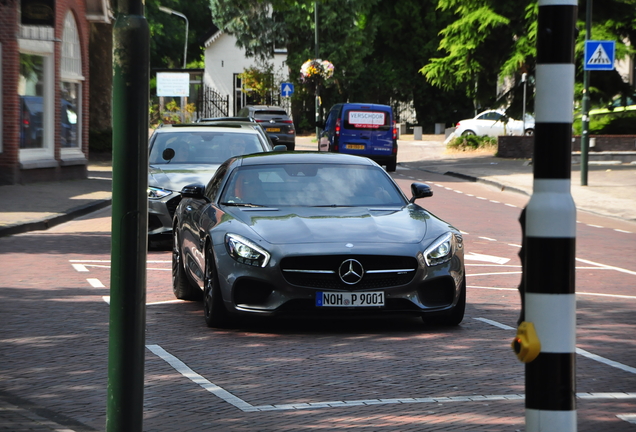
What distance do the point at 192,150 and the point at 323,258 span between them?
23.4 ft

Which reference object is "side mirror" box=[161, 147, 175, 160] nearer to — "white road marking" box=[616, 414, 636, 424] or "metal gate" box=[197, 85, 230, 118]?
"white road marking" box=[616, 414, 636, 424]

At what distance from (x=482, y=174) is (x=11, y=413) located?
2602 cm

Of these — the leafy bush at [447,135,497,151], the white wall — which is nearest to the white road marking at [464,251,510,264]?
the leafy bush at [447,135,497,151]

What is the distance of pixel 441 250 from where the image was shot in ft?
26.7

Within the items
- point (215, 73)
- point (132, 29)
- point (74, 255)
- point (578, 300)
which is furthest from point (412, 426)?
point (215, 73)

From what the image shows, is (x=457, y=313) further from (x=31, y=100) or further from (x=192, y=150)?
(x=31, y=100)

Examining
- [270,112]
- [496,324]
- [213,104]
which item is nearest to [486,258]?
[496,324]

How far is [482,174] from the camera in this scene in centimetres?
3055

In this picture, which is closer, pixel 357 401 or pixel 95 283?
pixel 357 401

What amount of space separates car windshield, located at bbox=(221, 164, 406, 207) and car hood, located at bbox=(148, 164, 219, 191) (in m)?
3.90

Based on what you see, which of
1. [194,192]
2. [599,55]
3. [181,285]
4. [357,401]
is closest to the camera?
[357,401]

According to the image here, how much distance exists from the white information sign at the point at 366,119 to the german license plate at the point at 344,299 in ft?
83.3

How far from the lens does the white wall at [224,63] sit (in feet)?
242

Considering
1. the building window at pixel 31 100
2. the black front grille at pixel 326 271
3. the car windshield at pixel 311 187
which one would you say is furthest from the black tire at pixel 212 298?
the building window at pixel 31 100
